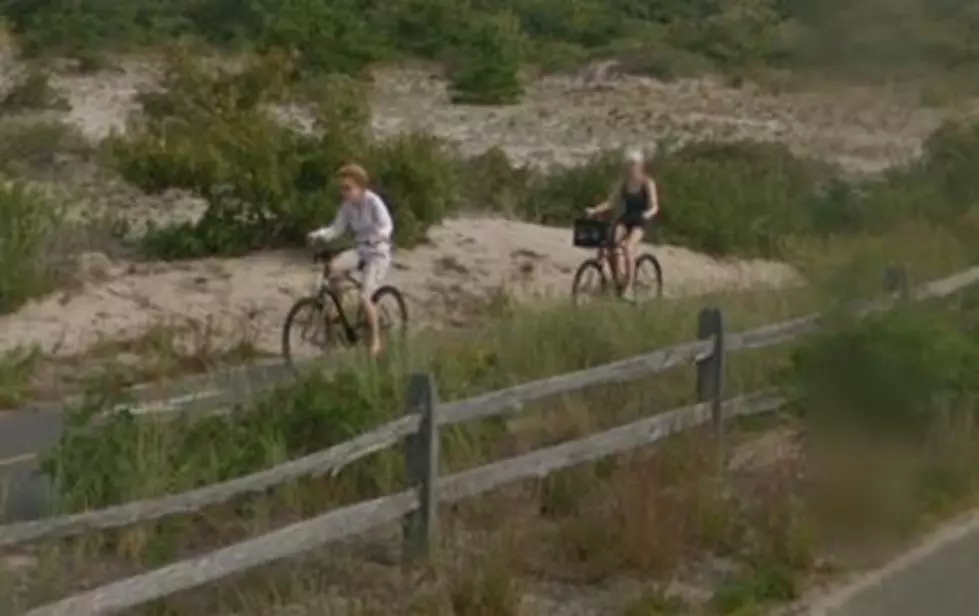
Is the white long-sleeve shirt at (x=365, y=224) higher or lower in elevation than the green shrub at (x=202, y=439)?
lower

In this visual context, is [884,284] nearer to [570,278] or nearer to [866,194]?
[866,194]

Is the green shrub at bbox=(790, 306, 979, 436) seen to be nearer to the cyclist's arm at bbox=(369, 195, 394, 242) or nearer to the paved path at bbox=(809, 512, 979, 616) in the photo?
the paved path at bbox=(809, 512, 979, 616)

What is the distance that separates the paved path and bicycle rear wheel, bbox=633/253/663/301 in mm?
11905

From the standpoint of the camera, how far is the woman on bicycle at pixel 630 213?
23234 millimetres

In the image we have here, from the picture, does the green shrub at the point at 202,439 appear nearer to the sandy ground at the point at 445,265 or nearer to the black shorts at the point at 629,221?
the sandy ground at the point at 445,265

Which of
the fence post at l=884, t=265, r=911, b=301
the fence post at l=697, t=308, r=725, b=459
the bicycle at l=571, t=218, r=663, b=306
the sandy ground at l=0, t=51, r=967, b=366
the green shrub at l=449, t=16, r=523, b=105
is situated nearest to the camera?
the sandy ground at l=0, t=51, r=967, b=366

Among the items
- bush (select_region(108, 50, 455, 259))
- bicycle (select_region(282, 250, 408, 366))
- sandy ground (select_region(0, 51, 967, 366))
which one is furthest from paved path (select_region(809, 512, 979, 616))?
bush (select_region(108, 50, 455, 259))


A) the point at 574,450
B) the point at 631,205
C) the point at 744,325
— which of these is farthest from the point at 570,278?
the point at 574,450

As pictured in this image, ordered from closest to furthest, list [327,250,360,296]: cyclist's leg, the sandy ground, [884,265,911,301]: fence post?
the sandy ground, [884,265,911,301]: fence post, [327,250,360,296]: cyclist's leg

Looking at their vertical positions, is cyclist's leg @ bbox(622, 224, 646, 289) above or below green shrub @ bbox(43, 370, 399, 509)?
below

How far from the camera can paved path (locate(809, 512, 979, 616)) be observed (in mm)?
10188

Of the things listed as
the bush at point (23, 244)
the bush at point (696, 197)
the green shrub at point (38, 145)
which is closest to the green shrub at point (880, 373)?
the bush at point (23, 244)

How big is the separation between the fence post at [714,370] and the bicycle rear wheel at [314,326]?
23.5 feet

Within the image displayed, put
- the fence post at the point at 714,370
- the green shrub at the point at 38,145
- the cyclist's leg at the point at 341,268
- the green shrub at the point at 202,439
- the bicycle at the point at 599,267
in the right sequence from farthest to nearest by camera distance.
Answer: the green shrub at the point at 38,145 → the bicycle at the point at 599,267 → the cyclist's leg at the point at 341,268 → the fence post at the point at 714,370 → the green shrub at the point at 202,439
